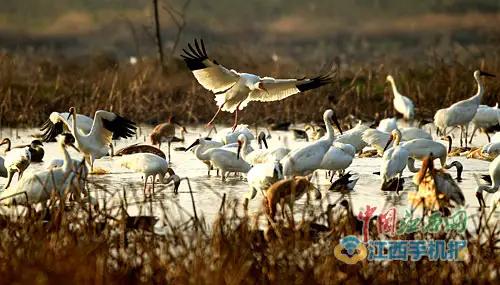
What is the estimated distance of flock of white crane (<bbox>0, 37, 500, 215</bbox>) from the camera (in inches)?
225

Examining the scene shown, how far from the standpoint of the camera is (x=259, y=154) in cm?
764

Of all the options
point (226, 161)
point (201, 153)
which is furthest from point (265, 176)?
point (201, 153)

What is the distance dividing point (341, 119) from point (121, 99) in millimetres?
2506

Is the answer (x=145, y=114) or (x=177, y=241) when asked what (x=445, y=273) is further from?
(x=145, y=114)

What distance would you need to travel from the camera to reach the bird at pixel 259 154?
7379mm

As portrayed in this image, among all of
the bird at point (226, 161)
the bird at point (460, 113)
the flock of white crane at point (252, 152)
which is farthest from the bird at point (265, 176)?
the bird at point (460, 113)

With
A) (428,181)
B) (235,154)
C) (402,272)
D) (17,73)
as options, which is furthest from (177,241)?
(17,73)

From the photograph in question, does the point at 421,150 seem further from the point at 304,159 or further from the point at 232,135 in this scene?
the point at 232,135

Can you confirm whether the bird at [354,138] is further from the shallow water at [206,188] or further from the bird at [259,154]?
the bird at [259,154]

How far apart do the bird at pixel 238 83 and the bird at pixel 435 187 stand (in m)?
4.25

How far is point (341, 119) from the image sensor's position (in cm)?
1237

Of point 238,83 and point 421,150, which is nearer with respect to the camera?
point 421,150

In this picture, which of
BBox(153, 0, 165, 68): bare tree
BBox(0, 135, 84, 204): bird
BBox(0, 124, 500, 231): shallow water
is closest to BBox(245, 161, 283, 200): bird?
BBox(0, 124, 500, 231): shallow water

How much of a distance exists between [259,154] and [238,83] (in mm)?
2620
